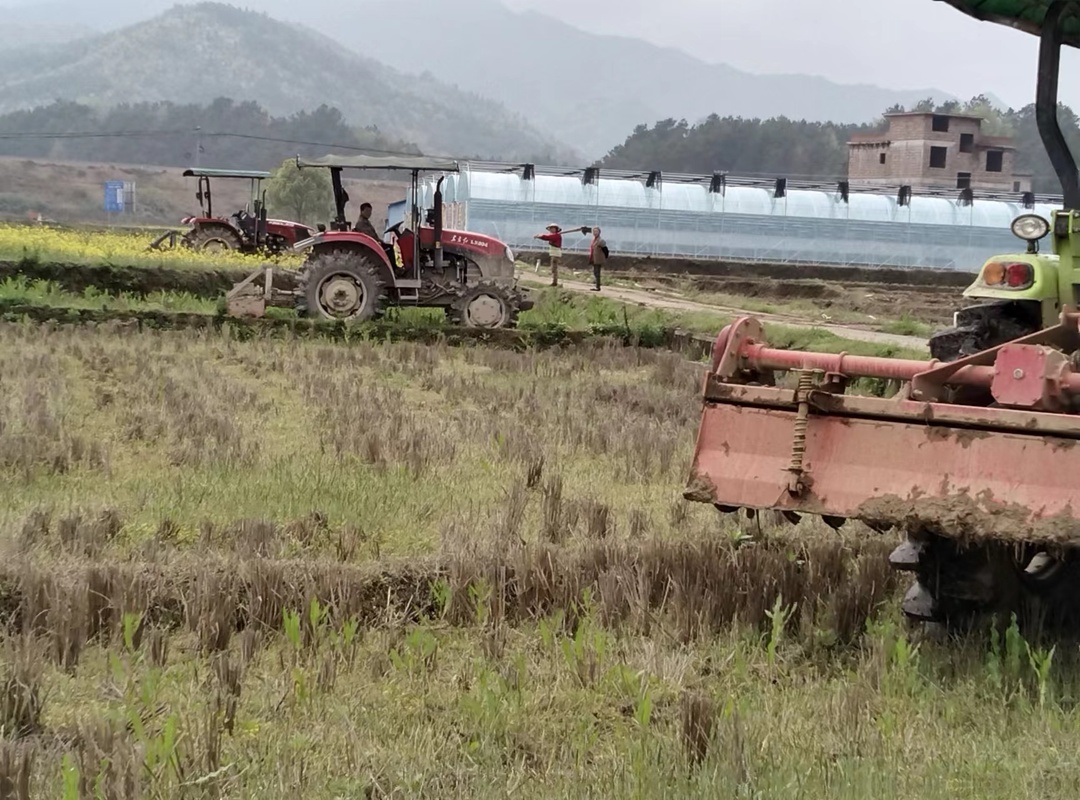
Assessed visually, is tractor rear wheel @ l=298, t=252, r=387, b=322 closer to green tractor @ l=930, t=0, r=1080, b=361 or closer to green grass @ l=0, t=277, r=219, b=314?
green grass @ l=0, t=277, r=219, b=314

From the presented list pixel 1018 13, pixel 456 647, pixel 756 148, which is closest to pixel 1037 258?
pixel 1018 13

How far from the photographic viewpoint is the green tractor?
5016mm

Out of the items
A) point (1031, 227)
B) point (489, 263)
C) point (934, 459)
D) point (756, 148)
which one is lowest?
point (934, 459)

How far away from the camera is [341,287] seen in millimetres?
16969

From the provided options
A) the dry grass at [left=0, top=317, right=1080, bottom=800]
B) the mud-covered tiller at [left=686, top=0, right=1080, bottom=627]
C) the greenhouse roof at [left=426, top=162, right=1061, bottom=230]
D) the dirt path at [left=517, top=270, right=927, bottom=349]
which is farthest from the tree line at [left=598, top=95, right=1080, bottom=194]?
the mud-covered tiller at [left=686, top=0, right=1080, bottom=627]

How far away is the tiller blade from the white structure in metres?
32.9

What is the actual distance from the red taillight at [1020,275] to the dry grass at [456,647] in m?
1.22

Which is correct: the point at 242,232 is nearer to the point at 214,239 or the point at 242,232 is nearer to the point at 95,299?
the point at 214,239

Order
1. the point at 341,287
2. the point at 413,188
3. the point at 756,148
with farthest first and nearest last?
the point at 756,148 < the point at 413,188 < the point at 341,287

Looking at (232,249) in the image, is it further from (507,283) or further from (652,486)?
(652,486)

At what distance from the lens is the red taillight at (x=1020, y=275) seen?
5.03m

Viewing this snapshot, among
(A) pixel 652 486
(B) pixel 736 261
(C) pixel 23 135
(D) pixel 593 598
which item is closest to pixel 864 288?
(B) pixel 736 261

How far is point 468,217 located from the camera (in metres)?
36.6

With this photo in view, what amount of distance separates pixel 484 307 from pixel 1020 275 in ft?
41.0
